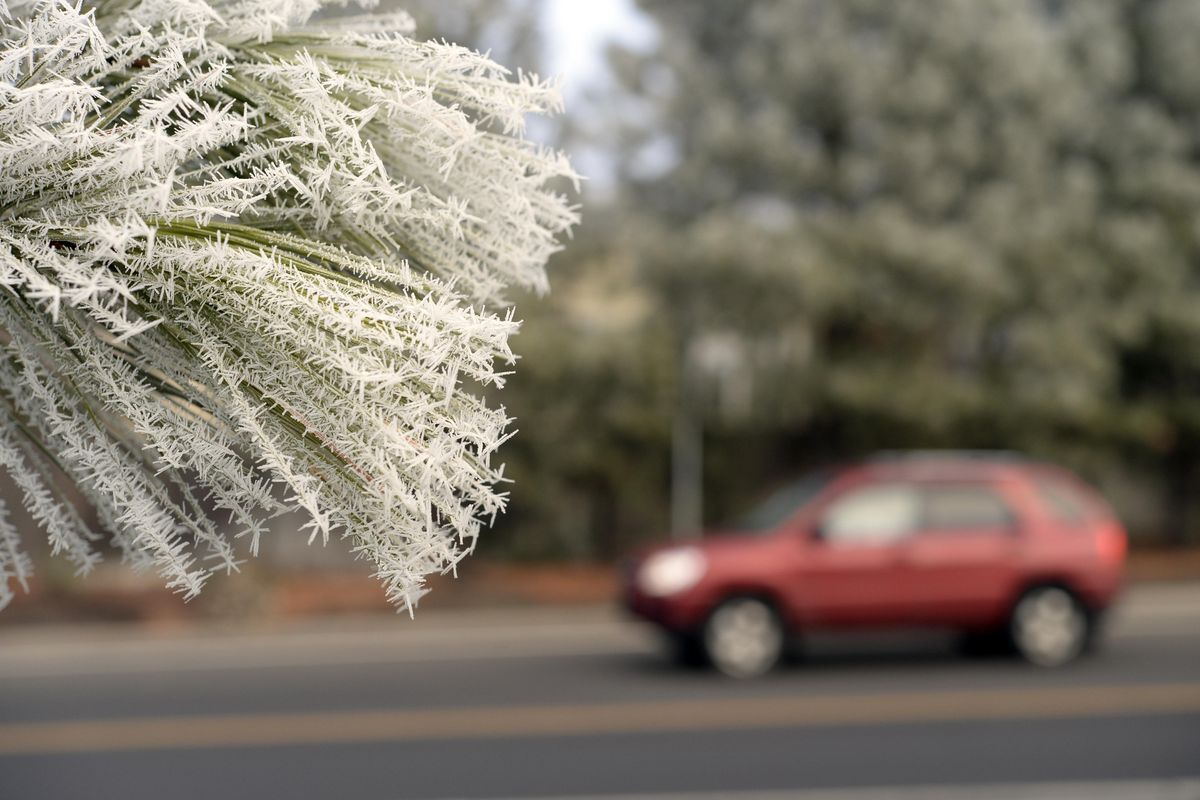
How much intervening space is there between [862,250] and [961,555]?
5.87 m

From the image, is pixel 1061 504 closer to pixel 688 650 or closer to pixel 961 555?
pixel 961 555

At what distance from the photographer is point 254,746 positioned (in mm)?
8562

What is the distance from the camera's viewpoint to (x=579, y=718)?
9.23 meters

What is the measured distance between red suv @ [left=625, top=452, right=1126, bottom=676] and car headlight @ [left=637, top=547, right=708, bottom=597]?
0.04 feet

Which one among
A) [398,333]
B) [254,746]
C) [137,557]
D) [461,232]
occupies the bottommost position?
[254,746]

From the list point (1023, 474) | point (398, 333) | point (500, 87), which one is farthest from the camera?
point (1023, 474)

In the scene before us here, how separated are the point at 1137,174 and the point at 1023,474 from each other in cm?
786

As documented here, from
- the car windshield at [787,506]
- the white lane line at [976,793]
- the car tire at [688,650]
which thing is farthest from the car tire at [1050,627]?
the white lane line at [976,793]

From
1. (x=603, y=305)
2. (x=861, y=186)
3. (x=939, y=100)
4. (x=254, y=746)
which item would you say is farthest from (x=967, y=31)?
(x=254, y=746)

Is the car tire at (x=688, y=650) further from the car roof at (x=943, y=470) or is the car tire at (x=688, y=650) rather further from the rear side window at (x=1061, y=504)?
the rear side window at (x=1061, y=504)

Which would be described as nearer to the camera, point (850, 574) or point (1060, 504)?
point (850, 574)

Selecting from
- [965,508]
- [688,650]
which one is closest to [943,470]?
[965,508]

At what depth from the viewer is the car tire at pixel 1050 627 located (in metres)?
10.7

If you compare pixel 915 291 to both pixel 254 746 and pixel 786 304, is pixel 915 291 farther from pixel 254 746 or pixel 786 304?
pixel 254 746
